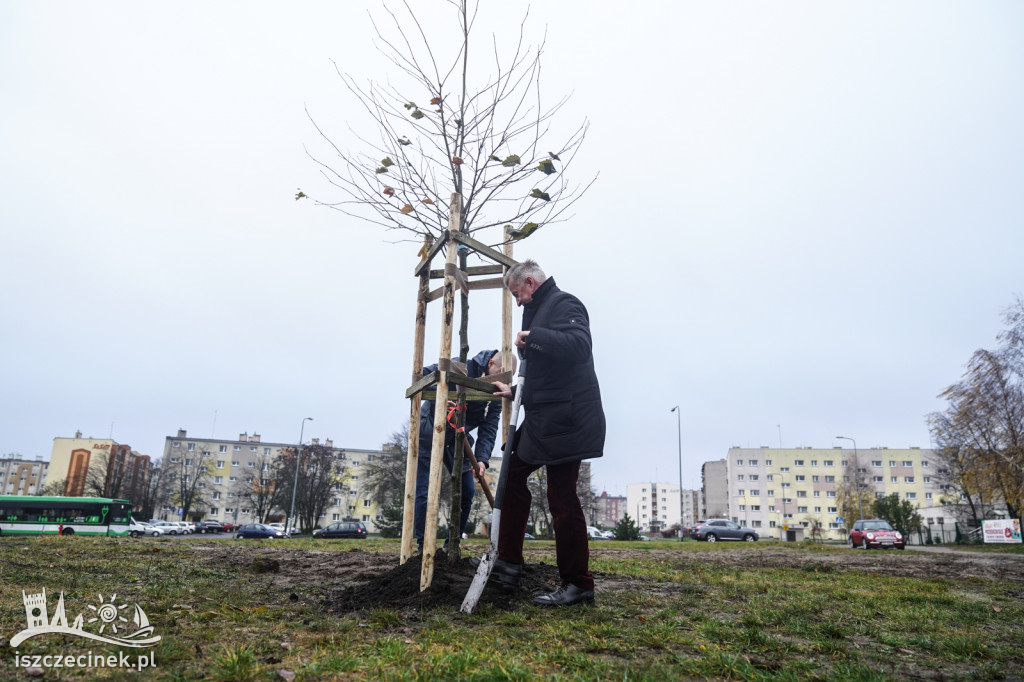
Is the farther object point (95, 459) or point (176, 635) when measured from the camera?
point (95, 459)

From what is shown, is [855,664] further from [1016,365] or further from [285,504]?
[285,504]

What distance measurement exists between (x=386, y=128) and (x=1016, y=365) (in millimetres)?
29030

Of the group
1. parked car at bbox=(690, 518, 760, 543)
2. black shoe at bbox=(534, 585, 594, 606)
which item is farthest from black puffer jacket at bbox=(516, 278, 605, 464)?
parked car at bbox=(690, 518, 760, 543)

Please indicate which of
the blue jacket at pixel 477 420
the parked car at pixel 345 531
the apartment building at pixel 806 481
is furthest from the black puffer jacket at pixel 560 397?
the apartment building at pixel 806 481

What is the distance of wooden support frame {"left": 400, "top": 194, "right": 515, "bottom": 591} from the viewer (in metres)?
3.80

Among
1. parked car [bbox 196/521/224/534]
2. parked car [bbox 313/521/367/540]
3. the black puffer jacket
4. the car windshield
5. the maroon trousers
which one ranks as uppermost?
the black puffer jacket

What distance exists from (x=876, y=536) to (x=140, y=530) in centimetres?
4635

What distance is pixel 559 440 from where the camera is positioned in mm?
3648

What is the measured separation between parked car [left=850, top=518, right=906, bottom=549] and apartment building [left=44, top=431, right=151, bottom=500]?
7380cm

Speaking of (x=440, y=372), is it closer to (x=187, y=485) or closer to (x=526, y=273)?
(x=526, y=273)

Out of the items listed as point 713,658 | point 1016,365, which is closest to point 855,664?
point 713,658

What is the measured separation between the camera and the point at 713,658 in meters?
2.52

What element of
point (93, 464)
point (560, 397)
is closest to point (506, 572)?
point (560, 397)

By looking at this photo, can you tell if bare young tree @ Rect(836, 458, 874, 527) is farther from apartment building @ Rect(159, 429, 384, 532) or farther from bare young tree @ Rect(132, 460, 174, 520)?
bare young tree @ Rect(132, 460, 174, 520)
